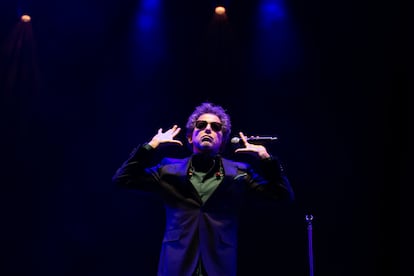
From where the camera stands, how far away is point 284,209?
11.1 ft

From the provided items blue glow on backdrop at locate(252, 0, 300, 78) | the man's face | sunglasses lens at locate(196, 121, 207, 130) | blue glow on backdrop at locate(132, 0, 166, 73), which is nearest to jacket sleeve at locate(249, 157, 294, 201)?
the man's face

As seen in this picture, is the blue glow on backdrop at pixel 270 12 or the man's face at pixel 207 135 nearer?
the man's face at pixel 207 135

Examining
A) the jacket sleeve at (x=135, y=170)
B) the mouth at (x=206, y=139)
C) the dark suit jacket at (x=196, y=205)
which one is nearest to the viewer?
the dark suit jacket at (x=196, y=205)

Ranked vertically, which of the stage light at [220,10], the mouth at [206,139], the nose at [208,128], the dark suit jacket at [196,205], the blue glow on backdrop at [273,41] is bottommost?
the dark suit jacket at [196,205]

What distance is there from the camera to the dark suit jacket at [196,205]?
7.62ft

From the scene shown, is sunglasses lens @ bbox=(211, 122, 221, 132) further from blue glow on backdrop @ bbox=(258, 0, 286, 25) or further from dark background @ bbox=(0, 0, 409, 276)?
blue glow on backdrop @ bbox=(258, 0, 286, 25)

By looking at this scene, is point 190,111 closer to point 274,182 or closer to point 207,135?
point 207,135

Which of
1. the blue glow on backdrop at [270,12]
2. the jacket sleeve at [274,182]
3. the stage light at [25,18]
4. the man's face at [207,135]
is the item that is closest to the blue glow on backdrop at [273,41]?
the blue glow on backdrop at [270,12]

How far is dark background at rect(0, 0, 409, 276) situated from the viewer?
10.8 ft

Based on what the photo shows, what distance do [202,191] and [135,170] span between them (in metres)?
0.48

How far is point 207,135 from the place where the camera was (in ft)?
8.83

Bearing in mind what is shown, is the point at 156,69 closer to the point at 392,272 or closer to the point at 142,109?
the point at 142,109

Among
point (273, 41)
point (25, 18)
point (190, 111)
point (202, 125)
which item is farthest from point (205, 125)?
point (25, 18)

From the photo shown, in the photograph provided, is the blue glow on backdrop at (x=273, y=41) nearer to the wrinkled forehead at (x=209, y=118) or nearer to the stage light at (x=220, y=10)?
the stage light at (x=220, y=10)
